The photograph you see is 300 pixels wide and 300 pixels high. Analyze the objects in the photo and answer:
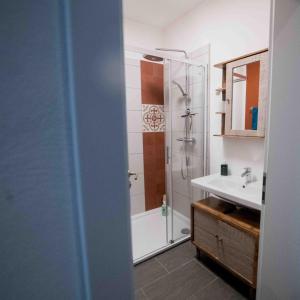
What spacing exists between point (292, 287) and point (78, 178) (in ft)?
5.23

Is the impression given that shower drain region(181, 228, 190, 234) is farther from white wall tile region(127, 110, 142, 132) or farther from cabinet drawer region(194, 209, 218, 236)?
white wall tile region(127, 110, 142, 132)

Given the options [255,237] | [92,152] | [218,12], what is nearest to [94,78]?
[92,152]

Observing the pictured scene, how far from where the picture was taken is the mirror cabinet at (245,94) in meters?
1.62

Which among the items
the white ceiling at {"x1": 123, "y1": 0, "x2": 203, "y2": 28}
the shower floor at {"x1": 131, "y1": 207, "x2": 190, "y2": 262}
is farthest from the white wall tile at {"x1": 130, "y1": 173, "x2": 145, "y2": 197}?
the white ceiling at {"x1": 123, "y1": 0, "x2": 203, "y2": 28}

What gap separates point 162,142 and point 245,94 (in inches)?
53.3

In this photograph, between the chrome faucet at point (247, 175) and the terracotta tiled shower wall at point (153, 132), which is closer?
the chrome faucet at point (247, 175)

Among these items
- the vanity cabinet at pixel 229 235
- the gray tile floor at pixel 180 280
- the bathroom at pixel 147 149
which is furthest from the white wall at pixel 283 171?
the gray tile floor at pixel 180 280

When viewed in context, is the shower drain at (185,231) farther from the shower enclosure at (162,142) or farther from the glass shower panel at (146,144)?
the glass shower panel at (146,144)

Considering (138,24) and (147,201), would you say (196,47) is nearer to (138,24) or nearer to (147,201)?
(138,24)

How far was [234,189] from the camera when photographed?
1.78 metres

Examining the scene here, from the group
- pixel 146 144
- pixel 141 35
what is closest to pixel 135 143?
pixel 146 144

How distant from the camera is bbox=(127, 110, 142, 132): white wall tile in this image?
258 cm

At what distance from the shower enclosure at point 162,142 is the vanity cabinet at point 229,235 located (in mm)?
516

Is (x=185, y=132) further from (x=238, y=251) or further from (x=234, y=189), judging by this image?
Result: (x=238, y=251)
